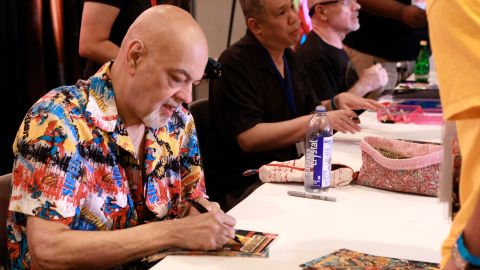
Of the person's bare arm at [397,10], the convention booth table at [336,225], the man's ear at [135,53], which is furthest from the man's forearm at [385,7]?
the man's ear at [135,53]

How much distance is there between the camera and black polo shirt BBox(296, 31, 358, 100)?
130 inches

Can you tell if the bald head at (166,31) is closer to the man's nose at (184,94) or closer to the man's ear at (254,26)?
the man's nose at (184,94)

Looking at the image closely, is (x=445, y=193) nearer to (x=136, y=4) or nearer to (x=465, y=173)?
(x=465, y=173)

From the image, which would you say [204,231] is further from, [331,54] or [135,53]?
[331,54]

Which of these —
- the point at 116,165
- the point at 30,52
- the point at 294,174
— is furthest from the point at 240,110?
the point at 30,52

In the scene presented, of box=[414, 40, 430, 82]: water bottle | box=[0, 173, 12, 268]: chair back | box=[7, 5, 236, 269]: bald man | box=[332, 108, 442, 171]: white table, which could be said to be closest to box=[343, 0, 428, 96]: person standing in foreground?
box=[414, 40, 430, 82]: water bottle

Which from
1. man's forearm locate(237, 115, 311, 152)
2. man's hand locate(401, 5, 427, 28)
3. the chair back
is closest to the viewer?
the chair back

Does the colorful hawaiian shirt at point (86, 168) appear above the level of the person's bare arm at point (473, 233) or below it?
below

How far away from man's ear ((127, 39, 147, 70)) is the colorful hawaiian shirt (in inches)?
3.2

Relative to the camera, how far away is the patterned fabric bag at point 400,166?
186 centimetres

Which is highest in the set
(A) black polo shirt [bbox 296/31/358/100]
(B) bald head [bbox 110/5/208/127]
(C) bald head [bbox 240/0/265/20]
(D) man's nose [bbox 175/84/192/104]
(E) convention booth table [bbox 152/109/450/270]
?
(C) bald head [bbox 240/0/265/20]

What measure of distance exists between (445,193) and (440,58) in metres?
0.18

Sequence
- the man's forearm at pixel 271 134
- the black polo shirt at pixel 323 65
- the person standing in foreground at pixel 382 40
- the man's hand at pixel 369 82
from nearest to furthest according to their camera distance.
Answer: the man's forearm at pixel 271 134 → the black polo shirt at pixel 323 65 → the man's hand at pixel 369 82 → the person standing in foreground at pixel 382 40

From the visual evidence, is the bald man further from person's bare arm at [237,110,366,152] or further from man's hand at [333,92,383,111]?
man's hand at [333,92,383,111]
